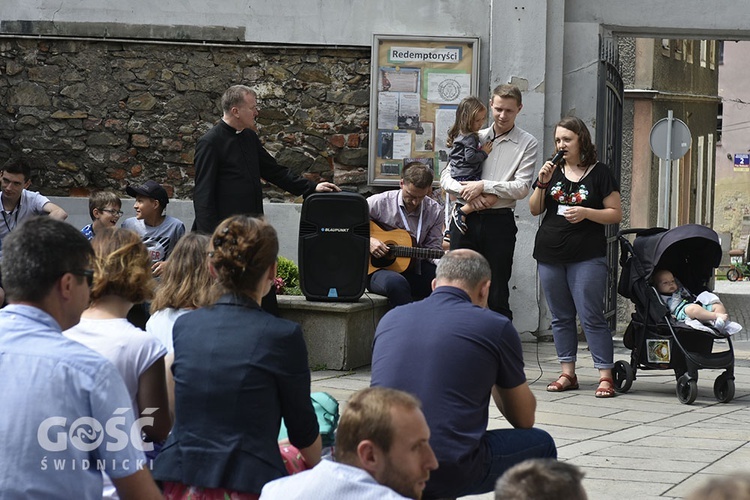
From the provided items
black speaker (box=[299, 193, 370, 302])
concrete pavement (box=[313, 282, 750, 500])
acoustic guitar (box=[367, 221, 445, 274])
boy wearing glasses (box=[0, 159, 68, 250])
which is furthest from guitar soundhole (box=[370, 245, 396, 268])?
boy wearing glasses (box=[0, 159, 68, 250])

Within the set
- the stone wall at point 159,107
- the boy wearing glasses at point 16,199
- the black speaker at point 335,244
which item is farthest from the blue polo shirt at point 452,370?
the stone wall at point 159,107

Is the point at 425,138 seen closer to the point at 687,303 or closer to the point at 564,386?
the point at 564,386

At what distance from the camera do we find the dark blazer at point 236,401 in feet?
11.2

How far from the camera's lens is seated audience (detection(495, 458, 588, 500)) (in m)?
2.32

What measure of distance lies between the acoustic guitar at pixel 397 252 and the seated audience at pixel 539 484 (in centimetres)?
608

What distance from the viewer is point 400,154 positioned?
33.0 feet

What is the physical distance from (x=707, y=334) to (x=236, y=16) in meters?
5.01

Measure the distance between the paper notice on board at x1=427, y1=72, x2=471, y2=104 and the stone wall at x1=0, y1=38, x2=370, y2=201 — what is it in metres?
0.59

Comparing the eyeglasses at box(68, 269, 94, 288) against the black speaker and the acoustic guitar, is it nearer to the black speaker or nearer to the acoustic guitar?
the black speaker

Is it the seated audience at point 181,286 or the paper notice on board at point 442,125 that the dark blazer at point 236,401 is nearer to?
the seated audience at point 181,286

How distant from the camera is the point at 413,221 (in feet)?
28.3

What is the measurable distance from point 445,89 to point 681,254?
2998mm

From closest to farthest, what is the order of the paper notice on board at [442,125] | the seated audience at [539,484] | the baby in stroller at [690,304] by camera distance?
1. the seated audience at [539,484]
2. the baby in stroller at [690,304]
3. the paper notice on board at [442,125]

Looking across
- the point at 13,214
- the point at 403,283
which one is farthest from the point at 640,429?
the point at 13,214
